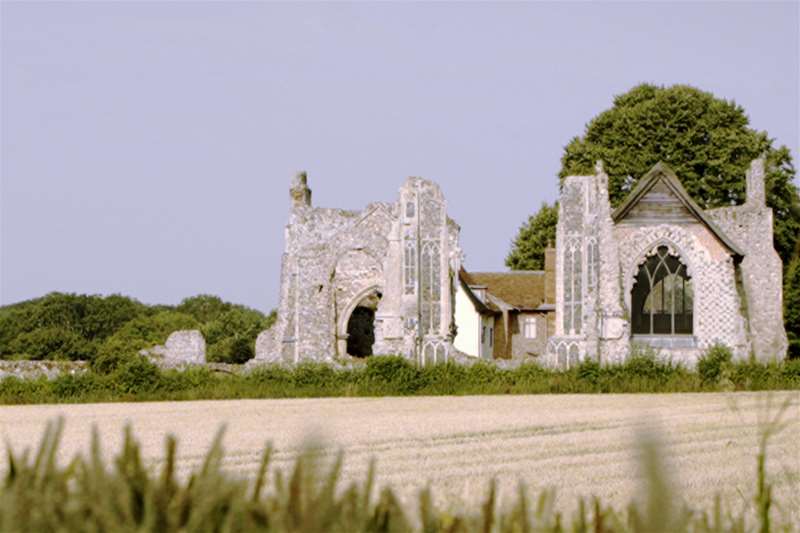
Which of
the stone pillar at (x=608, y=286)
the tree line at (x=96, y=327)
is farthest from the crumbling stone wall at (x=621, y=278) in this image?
the tree line at (x=96, y=327)

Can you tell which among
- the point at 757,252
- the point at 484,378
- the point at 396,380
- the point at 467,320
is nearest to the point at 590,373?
the point at 484,378

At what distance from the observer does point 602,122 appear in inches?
1673

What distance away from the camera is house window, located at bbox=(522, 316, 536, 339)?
42.0 meters

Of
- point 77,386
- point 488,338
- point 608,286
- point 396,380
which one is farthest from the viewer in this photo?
point 488,338

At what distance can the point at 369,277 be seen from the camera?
35281 millimetres

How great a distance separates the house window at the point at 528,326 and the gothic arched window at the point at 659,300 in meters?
5.34

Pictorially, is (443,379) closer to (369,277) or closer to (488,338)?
(369,277)

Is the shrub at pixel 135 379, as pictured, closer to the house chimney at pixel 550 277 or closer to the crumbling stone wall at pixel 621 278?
the crumbling stone wall at pixel 621 278

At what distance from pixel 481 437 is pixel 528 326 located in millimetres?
27312

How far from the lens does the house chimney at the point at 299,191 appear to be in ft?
117

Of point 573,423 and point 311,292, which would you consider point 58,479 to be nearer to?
point 573,423

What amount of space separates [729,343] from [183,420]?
667 inches

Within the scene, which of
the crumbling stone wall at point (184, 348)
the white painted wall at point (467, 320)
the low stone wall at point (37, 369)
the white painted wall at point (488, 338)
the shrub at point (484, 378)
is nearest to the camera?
the low stone wall at point (37, 369)

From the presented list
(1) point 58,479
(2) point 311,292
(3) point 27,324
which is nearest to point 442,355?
(2) point 311,292
